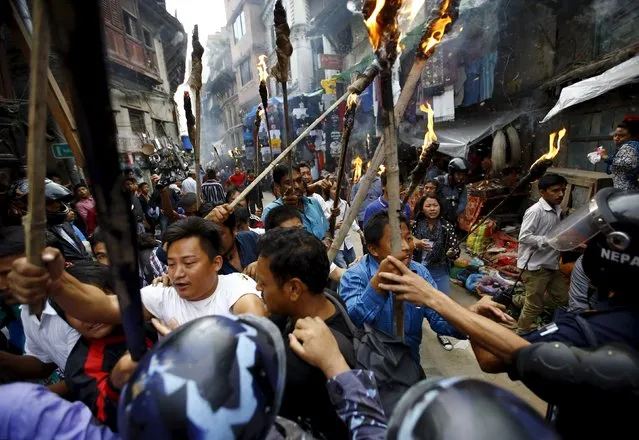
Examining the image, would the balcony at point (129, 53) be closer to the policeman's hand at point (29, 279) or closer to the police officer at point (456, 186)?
the police officer at point (456, 186)

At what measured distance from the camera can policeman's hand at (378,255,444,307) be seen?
152cm

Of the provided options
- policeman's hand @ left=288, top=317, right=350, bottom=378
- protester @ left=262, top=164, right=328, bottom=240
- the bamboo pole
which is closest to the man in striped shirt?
protester @ left=262, top=164, right=328, bottom=240

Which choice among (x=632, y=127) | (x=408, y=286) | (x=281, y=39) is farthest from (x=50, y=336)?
(x=632, y=127)

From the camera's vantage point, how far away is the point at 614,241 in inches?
47.4

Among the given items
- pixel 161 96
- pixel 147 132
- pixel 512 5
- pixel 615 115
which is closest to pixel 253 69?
pixel 161 96

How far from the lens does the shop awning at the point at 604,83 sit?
503cm

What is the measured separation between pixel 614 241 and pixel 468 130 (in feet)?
35.3

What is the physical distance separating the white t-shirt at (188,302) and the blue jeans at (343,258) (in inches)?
94.4

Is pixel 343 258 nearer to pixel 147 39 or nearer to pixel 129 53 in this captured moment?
pixel 129 53

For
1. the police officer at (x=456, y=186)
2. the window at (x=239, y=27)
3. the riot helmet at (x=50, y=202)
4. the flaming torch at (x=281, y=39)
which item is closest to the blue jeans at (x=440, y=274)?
the police officer at (x=456, y=186)

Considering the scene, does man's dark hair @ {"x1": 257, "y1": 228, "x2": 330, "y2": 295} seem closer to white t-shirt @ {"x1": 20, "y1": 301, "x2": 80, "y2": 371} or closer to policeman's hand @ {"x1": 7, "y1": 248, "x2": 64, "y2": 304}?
policeman's hand @ {"x1": 7, "y1": 248, "x2": 64, "y2": 304}

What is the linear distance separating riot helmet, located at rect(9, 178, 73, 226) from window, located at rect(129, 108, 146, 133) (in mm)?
13685

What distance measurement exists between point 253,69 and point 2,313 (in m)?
39.5

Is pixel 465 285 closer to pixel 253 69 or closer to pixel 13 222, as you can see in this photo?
pixel 13 222
